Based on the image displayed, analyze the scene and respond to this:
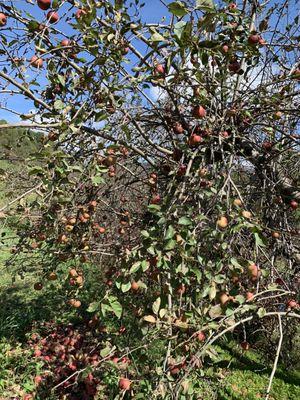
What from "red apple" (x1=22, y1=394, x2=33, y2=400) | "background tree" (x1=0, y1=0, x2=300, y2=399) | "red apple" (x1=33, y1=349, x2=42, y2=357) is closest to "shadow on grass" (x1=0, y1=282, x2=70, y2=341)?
"red apple" (x1=33, y1=349, x2=42, y2=357)

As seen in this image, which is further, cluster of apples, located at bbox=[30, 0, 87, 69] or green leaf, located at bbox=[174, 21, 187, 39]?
cluster of apples, located at bbox=[30, 0, 87, 69]

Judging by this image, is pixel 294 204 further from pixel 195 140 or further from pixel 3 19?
pixel 3 19

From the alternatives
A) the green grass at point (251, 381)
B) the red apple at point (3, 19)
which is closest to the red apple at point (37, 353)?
the green grass at point (251, 381)

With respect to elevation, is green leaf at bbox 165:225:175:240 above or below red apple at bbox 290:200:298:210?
below

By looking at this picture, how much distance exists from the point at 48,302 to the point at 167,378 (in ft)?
15.0

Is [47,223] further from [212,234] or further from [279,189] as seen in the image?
[279,189]

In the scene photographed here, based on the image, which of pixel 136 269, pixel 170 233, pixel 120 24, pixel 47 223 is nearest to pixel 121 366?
pixel 136 269

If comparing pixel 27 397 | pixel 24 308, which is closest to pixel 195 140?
pixel 27 397

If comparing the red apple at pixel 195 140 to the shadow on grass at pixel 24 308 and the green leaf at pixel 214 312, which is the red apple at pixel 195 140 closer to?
the green leaf at pixel 214 312

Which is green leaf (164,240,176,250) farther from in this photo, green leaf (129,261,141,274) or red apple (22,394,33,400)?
red apple (22,394,33,400)

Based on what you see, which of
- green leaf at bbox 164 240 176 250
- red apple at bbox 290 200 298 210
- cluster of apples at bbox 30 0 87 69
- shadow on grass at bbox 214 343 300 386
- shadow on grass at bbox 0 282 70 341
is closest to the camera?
green leaf at bbox 164 240 176 250

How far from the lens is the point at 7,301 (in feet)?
18.6

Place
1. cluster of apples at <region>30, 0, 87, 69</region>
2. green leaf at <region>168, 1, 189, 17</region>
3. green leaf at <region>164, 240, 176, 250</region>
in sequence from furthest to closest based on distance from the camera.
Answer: cluster of apples at <region>30, 0, 87, 69</region> → green leaf at <region>164, 240, 176, 250</region> → green leaf at <region>168, 1, 189, 17</region>

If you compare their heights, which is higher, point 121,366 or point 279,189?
point 279,189
